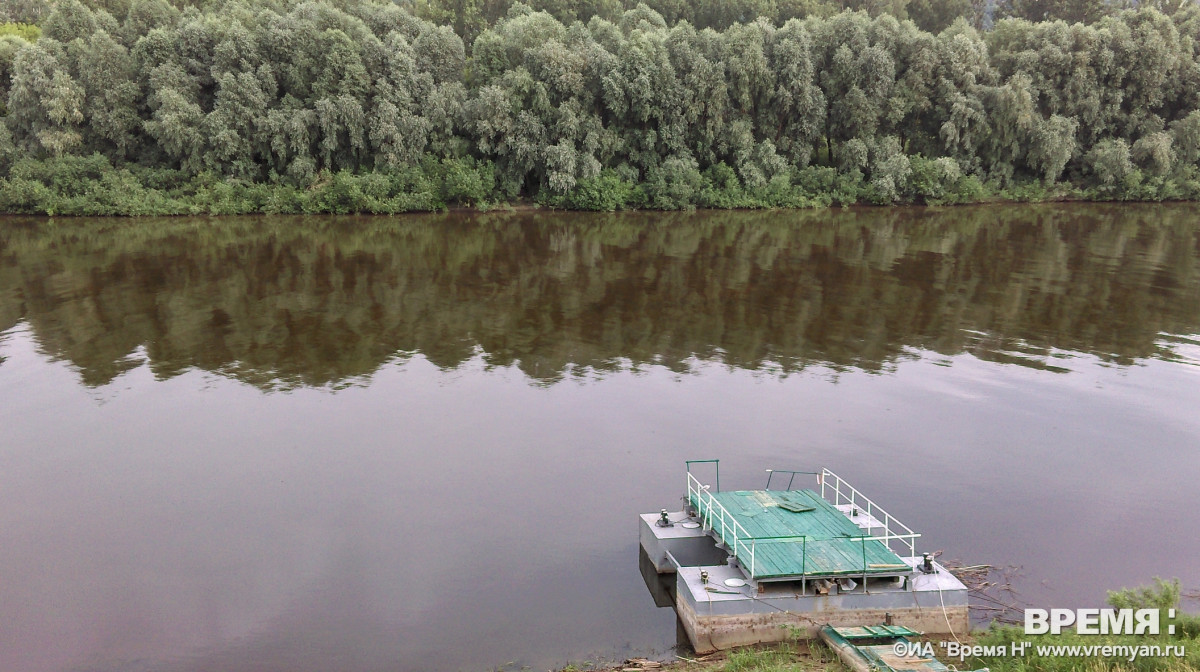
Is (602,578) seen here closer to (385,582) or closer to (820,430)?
(385,582)

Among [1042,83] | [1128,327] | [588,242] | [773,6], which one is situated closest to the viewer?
[1128,327]

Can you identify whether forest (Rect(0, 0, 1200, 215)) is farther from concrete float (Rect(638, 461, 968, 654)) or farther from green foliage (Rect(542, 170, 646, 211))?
concrete float (Rect(638, 461, 968, 654))

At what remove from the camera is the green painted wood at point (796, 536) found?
430 inches

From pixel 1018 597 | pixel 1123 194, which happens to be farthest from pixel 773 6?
pixel 1018 597

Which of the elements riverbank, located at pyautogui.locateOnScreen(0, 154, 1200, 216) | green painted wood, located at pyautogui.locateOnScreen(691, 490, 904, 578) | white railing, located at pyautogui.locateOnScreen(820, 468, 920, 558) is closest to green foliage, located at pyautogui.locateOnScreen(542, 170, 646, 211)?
riverbank, located at pyautogui.locateOnScreen(0, 154, 1200, 216)

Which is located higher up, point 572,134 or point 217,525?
point 572,134

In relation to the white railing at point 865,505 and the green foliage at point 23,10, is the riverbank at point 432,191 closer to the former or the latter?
the white railing at point 865,505

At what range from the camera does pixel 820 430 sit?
17984mm

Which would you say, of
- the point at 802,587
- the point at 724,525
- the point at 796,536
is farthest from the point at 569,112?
the point at 802,587

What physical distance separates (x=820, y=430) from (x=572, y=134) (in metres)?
37.8

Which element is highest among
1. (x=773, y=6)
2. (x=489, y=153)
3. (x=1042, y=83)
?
(x=773, y=6)

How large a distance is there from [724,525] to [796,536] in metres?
1.00

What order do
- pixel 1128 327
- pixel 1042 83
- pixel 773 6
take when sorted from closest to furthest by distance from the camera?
1. pixel 1128 327
2. pixel 1042 83
3. pixel 773 6

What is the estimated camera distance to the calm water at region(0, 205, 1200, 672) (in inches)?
466
